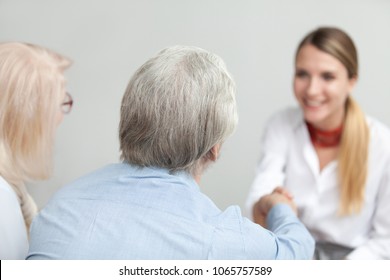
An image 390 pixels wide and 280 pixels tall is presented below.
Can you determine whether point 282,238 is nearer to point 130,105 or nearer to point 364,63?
point 130,105

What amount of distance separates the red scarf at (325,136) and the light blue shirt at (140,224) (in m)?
0.55

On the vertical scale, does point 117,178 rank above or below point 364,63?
below

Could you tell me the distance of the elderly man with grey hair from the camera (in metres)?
0.66

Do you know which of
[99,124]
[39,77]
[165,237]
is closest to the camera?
[165,237]

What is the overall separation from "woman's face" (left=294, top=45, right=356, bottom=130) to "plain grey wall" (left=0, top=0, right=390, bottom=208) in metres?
0.06

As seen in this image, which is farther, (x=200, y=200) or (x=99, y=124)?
(x=99, y=124)

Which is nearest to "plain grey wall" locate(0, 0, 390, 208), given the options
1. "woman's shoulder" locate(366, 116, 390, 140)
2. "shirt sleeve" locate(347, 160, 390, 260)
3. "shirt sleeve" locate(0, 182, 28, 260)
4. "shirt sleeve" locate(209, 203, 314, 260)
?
"woman's shoulder" locate(366, 116, 390, 140)

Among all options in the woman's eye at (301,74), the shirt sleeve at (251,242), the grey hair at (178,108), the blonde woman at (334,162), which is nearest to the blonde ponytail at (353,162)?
the blonde woman at (334,162)

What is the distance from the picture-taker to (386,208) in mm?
1175

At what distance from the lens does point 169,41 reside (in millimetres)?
1168

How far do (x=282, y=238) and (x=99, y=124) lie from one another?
561mm

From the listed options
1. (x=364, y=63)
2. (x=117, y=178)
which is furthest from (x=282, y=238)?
(x=364, y=63)

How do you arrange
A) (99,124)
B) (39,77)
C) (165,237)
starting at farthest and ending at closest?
(99,124), (39,77), (165,237)

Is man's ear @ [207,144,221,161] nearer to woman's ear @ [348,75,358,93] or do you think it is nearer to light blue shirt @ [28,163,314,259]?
light blue shirt @ [28,163,314,259]
